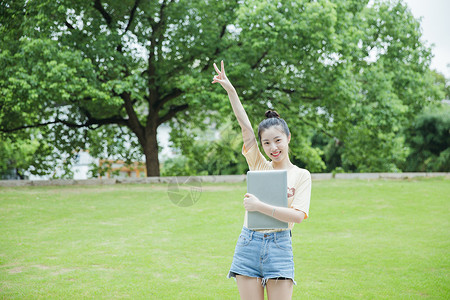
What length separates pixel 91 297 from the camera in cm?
579

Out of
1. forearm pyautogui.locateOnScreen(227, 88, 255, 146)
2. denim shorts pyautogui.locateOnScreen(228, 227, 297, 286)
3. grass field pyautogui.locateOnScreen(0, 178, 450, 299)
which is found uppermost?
forearm pyautogui.locateOnScreen(227, 88, 255, 146)

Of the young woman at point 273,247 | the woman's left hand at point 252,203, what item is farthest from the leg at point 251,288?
the woman's left hand at point 252,203

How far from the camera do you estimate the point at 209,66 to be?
17812 mm

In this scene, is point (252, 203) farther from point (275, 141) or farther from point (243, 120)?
point (243, 120)

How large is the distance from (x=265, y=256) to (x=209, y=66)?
1547 centimetres

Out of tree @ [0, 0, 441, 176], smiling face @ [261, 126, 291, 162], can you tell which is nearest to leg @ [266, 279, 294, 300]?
smiling face @ [261, 126, 291, 162]

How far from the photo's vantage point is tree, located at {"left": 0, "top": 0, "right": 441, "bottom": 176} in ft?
49.5

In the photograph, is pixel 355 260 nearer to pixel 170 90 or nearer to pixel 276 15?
pixel 276 15

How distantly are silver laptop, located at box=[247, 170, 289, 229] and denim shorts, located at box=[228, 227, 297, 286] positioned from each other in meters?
0.15

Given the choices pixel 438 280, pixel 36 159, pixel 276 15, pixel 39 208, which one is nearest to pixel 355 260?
pixel 438 280

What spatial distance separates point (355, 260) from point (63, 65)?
10.5 metres

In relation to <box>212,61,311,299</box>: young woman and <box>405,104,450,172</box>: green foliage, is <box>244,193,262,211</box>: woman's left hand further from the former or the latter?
<box>405,104,450,172</box>: green foliage

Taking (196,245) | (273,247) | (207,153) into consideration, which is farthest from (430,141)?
(273,247)

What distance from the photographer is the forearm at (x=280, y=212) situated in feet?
8.68
